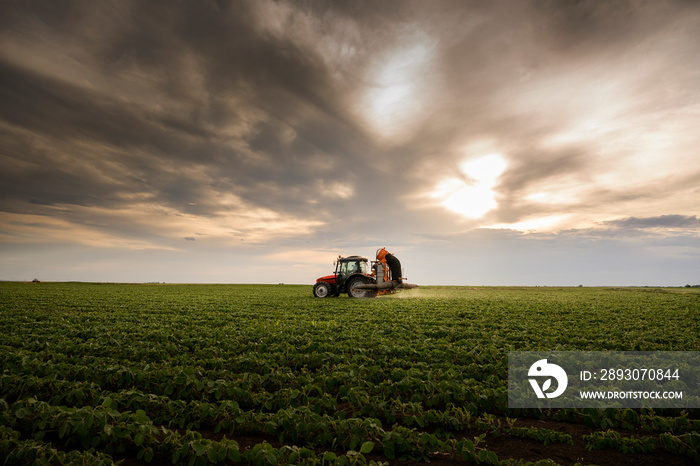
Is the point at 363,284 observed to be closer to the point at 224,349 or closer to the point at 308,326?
the point at 308,326

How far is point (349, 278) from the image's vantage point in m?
31.0

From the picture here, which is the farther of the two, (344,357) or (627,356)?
(627,356)

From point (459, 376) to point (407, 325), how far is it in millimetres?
7279

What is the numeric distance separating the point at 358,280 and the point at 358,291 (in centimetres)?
104

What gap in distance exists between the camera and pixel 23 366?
7848mm

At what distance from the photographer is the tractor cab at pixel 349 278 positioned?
30.7 m

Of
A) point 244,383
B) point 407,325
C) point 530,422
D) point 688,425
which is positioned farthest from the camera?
point 407,325

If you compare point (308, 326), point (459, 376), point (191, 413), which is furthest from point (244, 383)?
point (308, 326)

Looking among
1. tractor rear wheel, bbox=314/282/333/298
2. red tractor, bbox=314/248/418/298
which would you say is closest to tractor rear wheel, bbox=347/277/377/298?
red tractor, bbox=314/248/418/298

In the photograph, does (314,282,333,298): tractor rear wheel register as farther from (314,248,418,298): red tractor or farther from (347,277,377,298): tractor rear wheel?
(347,277,377,298): tractor rear wheel

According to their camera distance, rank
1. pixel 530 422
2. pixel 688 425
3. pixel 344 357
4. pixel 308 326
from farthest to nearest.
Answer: pixel 308 326, pixel 344 357, pixel 530 422, pixel 688 425

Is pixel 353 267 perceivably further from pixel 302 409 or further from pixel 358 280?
pixel 302 409

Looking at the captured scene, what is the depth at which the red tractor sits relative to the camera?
100 feet

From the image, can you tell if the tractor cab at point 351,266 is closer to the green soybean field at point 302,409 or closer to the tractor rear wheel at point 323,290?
the tractor rear wheel at point 323,290
